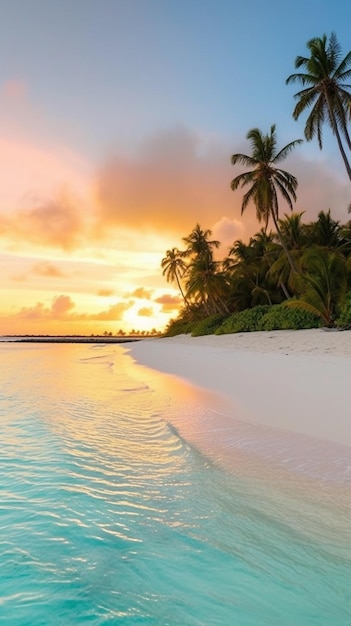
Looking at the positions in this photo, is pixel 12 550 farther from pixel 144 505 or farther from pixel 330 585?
pixel 330 585

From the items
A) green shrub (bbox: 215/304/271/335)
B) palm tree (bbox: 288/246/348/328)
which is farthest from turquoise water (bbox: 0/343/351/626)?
green shrub (bbox: 215/304/271/335)

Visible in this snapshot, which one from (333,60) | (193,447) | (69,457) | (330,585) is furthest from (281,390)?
(333,60)

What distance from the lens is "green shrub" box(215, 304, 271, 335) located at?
93.6 ft

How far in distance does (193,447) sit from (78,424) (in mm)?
2412

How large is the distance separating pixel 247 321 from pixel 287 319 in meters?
5.02

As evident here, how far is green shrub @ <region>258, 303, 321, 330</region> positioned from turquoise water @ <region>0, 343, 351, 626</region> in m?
19.6

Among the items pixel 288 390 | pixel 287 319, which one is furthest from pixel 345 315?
pixel 288 390

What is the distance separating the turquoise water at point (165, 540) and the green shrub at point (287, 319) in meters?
19.6

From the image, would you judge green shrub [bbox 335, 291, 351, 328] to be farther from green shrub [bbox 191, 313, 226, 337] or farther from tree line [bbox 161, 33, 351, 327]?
green shrub [bbox 191, 313, 226, 337]

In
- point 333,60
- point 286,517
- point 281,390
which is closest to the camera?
point 286,517

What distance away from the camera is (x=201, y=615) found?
6.48 feet

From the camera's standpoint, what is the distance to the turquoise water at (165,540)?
6.68ft

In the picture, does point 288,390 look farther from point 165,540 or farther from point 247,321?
point 247,321

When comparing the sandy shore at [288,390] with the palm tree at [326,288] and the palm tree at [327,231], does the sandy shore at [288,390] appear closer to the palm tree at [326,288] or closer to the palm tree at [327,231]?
the palm tree at [326,288]
